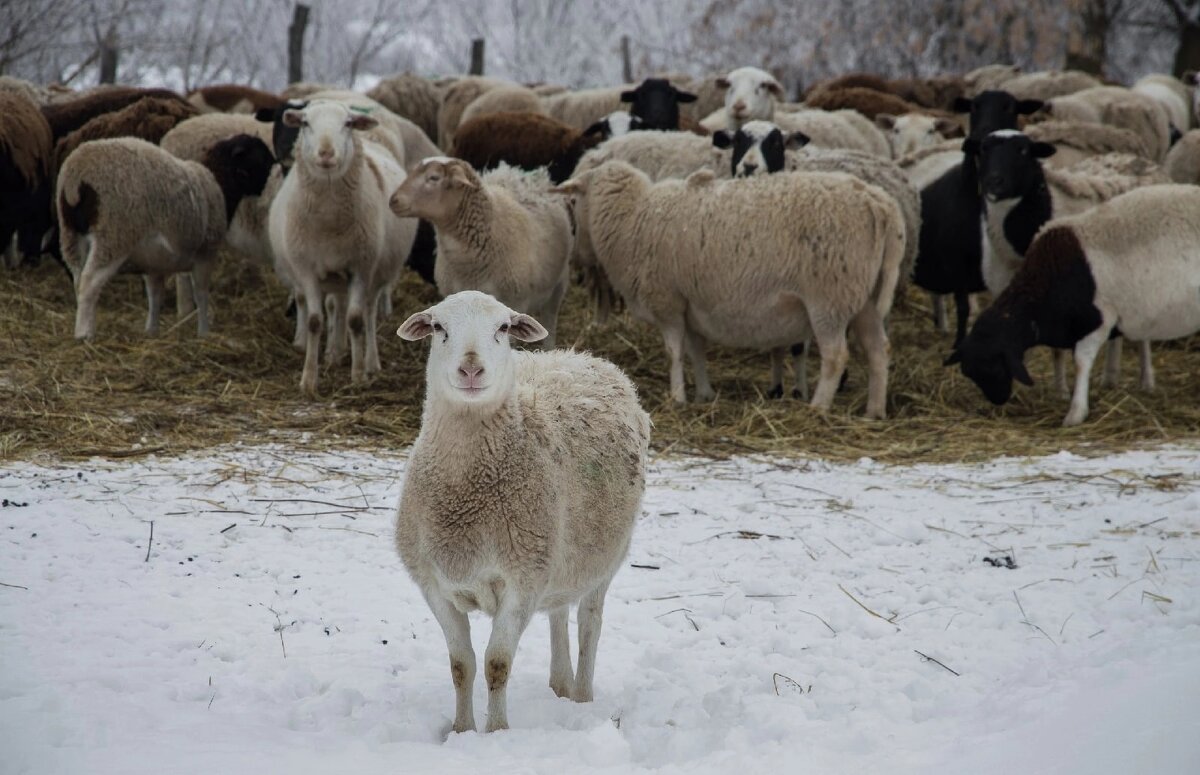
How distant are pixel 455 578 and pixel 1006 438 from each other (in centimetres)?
465

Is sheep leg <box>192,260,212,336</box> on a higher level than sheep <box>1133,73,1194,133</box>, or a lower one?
lower

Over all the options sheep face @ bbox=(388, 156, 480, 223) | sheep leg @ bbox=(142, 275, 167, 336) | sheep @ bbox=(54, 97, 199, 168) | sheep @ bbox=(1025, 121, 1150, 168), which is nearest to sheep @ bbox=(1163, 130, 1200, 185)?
sheep @ bbox=(1025, 121, 1150, 168)

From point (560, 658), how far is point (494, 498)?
2.49 ft

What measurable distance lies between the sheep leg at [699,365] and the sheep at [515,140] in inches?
135

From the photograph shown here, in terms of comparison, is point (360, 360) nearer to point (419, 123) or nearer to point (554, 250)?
point (554, 250)

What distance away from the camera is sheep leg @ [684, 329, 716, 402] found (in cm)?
793

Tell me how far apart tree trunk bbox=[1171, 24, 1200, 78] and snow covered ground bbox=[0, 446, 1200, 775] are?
1989cm

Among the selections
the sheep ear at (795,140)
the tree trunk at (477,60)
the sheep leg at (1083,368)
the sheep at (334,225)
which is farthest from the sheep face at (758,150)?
the tree trunk at (477,60)

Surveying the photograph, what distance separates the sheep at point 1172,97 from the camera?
55.2 ft

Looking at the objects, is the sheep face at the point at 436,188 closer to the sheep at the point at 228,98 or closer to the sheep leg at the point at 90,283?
the sheep leg at the point at 90,283

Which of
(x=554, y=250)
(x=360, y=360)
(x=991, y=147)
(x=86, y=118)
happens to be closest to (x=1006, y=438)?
(x=991, y=147)

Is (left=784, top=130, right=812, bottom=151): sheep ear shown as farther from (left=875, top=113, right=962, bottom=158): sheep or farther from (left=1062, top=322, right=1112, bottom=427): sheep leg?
(left=875, top=113, right=962, bottom=158): sheep

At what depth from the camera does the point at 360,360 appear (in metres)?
7.81

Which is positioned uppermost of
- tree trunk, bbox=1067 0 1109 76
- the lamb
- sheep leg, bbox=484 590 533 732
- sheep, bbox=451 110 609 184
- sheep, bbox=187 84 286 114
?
tree trunk, bbox=1067 0 1109 76
